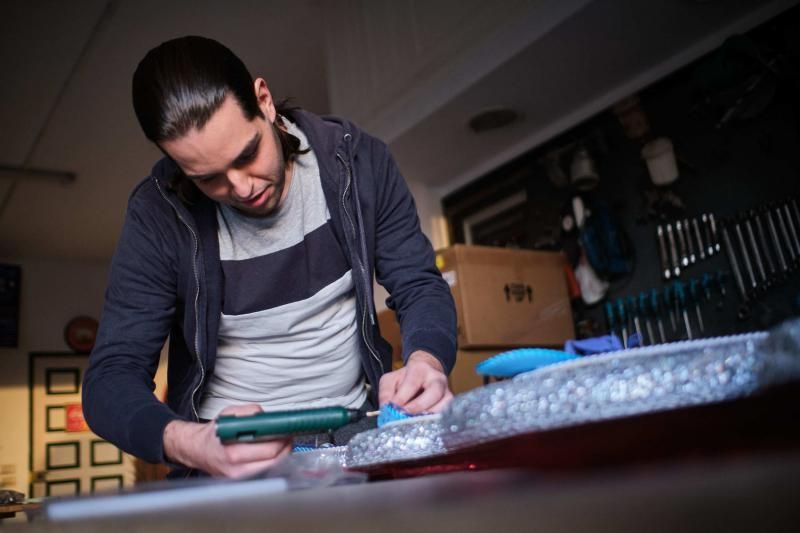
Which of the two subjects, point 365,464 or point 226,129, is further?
point 226,129

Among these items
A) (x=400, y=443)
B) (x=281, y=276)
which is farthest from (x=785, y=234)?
(x=400, y=443)

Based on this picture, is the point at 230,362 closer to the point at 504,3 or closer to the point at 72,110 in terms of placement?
the point at 504,3

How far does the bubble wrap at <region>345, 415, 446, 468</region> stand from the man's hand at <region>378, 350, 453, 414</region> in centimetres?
17

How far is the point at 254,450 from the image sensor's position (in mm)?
482

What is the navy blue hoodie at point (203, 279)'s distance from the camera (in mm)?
888

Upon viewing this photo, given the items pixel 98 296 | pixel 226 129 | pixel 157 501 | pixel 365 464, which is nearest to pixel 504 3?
pixel 226 129

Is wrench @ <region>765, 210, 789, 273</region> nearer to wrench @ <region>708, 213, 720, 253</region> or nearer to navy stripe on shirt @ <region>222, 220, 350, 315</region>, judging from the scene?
wrench @ <region>708, 213, 720, 253</region>

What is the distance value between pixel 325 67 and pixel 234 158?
2.55 metres

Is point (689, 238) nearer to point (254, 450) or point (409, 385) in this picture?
point (409, 385)

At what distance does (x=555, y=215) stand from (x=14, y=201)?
11.4 ft

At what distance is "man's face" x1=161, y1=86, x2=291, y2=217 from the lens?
0.91 meters

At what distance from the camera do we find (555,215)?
9.53 ft

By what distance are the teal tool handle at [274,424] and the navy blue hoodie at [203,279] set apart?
0.35 m

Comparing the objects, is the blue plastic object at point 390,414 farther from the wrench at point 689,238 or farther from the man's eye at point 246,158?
the wrench at point 689,238
